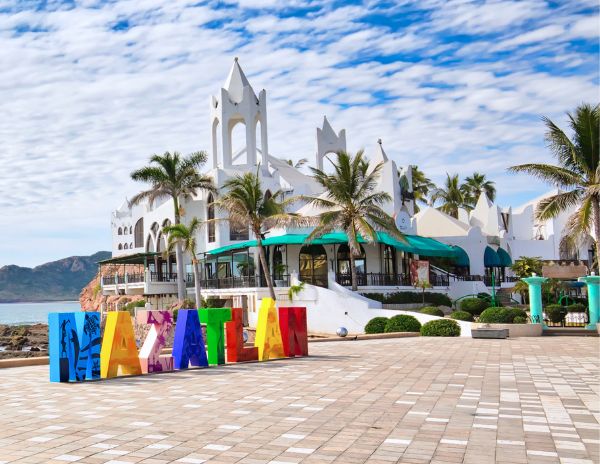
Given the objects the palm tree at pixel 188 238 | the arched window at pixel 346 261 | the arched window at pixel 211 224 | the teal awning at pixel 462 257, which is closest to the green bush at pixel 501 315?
the arched window at pixel 346 261

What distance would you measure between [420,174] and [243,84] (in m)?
27.2

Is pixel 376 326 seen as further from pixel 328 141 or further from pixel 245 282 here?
pixel 328 141

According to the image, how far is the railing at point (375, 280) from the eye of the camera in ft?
138

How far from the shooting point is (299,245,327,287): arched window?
44.5 meters

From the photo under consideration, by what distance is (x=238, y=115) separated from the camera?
53.9 meters

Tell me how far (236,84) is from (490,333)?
35.3 metres

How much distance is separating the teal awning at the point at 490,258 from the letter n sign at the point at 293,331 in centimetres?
3341

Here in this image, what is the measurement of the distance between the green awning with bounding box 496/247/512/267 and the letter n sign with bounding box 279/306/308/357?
3509cm

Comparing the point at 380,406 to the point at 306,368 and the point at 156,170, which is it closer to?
the point at 306,368

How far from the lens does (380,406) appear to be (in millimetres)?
11125

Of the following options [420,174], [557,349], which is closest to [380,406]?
[557,349]

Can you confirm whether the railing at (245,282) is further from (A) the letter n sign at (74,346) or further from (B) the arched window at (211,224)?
(A) the letter n sign at (74,346)

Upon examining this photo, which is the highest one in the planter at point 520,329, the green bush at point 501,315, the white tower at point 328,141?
the white tower at point 328,141

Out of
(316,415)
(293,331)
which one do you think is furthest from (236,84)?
(316,415)
